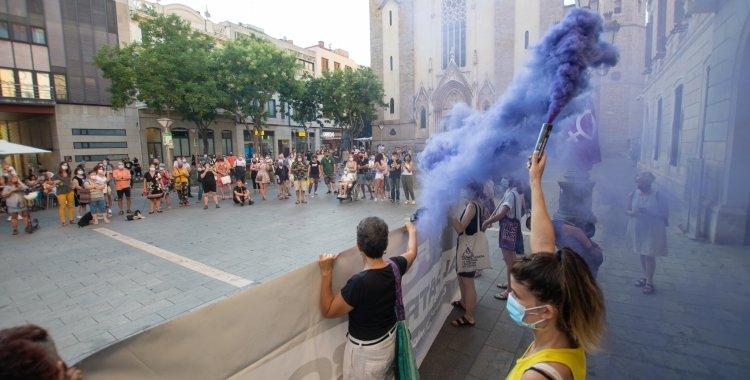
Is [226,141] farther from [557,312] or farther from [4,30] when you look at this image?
[557,312]

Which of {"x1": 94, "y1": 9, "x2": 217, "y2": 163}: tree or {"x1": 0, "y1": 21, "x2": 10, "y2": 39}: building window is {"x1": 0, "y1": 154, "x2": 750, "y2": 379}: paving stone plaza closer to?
{"x1": 94, "y1": 9, "x2": 217, "y2": 163}: tree

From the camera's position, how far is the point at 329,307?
2.29 m

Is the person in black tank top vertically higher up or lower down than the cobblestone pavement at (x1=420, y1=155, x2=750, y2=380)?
higher up

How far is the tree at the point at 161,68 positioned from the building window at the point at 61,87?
3.79 m

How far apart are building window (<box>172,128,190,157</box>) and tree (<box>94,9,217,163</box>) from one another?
6.99 meters

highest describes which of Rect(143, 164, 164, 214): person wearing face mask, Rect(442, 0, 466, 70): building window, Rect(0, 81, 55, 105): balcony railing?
Rect(442, 0, 466, 70): building window

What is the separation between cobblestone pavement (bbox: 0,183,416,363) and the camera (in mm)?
4637

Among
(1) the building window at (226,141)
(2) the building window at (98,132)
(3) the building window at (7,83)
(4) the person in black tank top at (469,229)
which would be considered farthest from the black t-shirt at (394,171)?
(1) the building window at (226,141)

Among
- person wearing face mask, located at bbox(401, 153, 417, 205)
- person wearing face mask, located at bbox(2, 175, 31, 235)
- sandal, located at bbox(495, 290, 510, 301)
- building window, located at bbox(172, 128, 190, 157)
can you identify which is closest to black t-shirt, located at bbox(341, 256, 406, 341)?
sandal, located at bbox(495, 290, 510, 301)

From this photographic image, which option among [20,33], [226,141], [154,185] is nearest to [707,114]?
[154,185]

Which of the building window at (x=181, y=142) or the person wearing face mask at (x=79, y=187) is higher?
the building window at (x=181, y=142)

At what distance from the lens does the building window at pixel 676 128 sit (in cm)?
740

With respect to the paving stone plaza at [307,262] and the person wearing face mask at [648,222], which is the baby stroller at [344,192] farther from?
the person wearing face mask at [648,222]

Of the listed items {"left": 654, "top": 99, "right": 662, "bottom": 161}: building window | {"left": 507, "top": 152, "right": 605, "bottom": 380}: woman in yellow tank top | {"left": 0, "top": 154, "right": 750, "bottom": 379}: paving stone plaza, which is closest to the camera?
{"left": 507, "top": 152, "right": 605, "bottom": 380}: woman in yellow tank top
